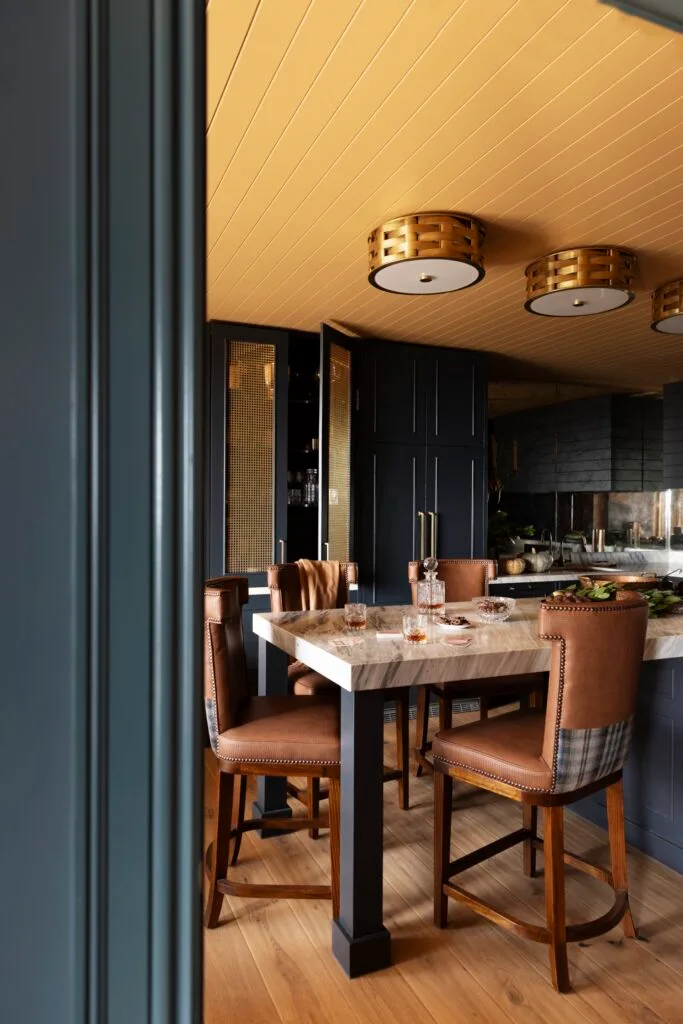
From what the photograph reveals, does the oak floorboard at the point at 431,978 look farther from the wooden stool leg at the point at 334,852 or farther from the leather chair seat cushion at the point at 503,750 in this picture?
the leather chair seat cushion at the point at 503,750

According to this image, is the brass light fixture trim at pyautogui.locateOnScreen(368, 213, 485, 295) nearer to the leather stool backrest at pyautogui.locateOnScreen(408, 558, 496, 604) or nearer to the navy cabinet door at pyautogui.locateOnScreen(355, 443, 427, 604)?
the leather stool backrest at pyautogui.locateOnScreen(408, 558, 496, 604)

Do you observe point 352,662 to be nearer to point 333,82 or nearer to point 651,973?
point 651,973

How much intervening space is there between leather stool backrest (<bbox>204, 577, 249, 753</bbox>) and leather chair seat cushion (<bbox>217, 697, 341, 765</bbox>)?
0.16 ft

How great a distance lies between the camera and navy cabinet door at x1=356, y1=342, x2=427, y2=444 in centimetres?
473

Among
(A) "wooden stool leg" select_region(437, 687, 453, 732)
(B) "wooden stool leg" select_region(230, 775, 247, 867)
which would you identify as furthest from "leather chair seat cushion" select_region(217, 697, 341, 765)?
(A) "wooden stool leg" select_region(437, 687, 453, 732)

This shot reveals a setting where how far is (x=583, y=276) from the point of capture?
3.01m

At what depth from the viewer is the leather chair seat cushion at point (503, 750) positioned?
1914 millimetres

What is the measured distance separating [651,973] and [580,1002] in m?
0.27

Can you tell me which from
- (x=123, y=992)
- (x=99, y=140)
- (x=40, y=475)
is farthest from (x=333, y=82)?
(x=123, y=992)

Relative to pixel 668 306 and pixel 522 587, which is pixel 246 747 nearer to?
pixel 668 306

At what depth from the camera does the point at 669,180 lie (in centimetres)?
245

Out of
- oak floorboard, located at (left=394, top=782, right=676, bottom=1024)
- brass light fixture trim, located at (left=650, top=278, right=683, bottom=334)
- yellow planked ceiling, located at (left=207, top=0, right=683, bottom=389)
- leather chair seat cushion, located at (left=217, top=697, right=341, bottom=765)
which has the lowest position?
oak floorboard, located at (left=394, top=782, right=676, bottom=1024)

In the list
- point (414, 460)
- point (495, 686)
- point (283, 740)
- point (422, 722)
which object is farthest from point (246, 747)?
point (414, 460)

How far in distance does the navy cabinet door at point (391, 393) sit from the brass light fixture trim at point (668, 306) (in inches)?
66.8
